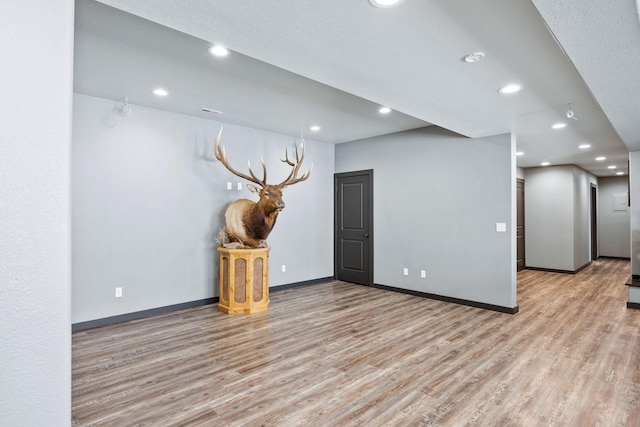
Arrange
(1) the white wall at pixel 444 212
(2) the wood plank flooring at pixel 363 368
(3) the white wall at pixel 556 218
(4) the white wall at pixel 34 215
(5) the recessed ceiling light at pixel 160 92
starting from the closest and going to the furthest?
(4) the white wall at pixel 34 215
(2) the wood plank flooring at pixel 363 368
(5) the recessed ceiling light at pixel 160 92
(1) the white wall at pixel 444 212
(3) the white wall at pixel 556 218

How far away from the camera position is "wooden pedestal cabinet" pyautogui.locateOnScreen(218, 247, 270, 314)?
4.54 m

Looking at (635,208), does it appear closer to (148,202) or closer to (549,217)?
(549,217)

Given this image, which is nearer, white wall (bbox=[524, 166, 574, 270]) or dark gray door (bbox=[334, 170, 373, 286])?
dark gray door (bbox=[334, 170, 373, 286])

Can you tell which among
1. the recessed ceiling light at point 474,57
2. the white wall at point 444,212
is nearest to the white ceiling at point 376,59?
the recessed ceiling light at point 474,57

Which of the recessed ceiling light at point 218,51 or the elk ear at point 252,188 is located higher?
the recessed ceiling light at point 218,51

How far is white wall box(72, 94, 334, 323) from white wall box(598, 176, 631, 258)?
33.4ft

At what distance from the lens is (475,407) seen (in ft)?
7.92

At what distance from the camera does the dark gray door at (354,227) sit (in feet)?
20.8

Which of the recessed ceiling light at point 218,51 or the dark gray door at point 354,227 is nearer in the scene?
the recessed ceiling light at point 218,51

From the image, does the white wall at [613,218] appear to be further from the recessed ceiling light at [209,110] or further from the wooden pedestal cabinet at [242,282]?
the recessed ceiling light at [209,110]

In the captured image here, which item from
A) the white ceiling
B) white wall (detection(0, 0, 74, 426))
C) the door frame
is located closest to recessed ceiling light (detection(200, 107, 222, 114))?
the white ceiling

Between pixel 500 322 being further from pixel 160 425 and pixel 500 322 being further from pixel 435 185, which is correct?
pixel 160 425

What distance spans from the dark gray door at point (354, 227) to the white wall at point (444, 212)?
0.15m

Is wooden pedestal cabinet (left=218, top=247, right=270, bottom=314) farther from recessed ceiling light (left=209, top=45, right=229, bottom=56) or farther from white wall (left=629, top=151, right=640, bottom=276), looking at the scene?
white wall (left=629, top=151, right=640, bottom=276)
